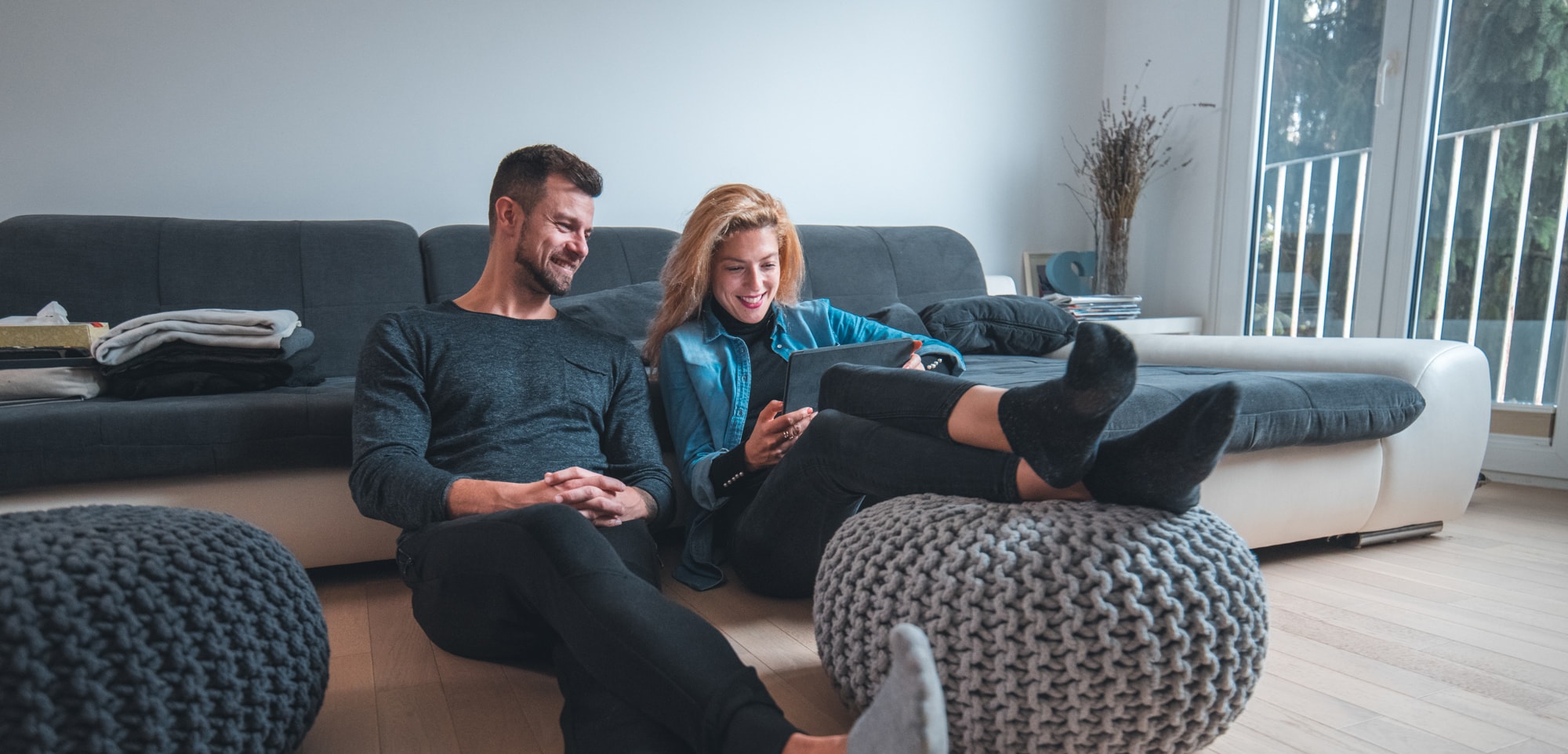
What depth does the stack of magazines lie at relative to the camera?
10.5ft

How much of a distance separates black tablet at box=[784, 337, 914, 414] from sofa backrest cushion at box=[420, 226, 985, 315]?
0.99 metres

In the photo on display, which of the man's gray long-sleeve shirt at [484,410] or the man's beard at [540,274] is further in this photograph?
the man's beard at [540,274]

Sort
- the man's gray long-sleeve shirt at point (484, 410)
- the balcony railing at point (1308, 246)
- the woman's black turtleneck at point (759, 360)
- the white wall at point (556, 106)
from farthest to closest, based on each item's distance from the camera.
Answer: the balcony railing at point (1308, 246), the white wall at point (556, 106), the woman's black turtleneck at point (759, 360), the man's gray long-sleeve shirt at point (484, 410)

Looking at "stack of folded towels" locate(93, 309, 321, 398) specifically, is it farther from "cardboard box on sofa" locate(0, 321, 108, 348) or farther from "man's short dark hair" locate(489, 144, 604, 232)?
"man's short dark hair" locate(489, 144, 604, 232)

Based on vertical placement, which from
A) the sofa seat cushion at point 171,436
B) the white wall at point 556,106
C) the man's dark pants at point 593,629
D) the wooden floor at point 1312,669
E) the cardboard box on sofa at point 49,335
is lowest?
the wooden floor at point 1312,669

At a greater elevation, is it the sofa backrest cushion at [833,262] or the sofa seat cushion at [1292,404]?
the sofa backrest cushion at [833,262]

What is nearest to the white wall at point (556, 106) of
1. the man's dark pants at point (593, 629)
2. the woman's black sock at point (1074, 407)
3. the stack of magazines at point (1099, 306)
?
the stack of magazines at point (1099, 306)

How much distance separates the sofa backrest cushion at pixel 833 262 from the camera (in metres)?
2.38

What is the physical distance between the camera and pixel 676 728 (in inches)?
36.3

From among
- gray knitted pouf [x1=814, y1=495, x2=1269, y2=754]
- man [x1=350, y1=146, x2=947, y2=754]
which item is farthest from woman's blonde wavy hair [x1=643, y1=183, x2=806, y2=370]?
gray knitted pouf [x1=814, y1=495, x2=1269, y2=754]

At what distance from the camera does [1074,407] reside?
955 millimetres

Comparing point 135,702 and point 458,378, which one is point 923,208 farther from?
point 135,702

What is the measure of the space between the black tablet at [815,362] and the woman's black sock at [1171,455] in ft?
1.79

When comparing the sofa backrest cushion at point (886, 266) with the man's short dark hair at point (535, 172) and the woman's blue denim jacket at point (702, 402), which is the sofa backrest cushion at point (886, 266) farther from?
the man's short dark hair at point (535, 172)
